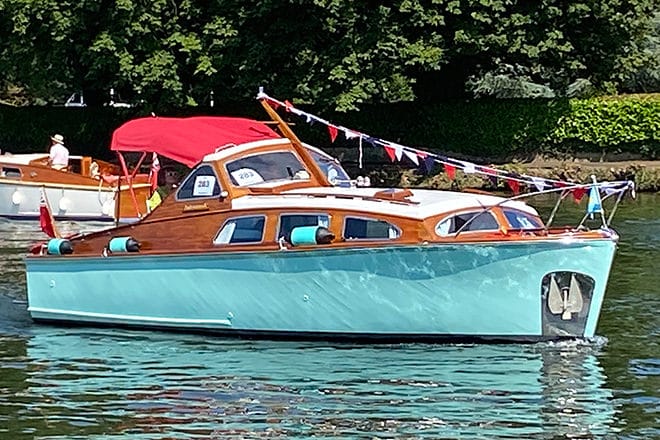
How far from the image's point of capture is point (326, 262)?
17031 millimetres

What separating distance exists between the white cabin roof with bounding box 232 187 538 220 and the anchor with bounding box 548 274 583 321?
1.41 metres

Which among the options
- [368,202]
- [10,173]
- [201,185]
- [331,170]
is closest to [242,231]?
[201,185]

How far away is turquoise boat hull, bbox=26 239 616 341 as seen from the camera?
54.1 ft

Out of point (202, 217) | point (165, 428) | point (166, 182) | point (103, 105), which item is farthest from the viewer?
point (103, 105)

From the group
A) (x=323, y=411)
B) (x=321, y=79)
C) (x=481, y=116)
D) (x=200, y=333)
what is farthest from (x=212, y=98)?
(x=323, y=411)

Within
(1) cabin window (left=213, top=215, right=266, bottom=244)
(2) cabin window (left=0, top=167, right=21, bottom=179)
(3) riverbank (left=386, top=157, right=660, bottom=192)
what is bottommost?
(3) riverbank (left=386, top=157, right=660, bottom=192)

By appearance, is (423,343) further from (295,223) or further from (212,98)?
(212,98)

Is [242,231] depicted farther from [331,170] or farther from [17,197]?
[17,197]

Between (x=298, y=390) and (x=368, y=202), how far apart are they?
A: 2.79 m

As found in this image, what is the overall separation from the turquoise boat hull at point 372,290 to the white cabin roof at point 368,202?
543 millimetres

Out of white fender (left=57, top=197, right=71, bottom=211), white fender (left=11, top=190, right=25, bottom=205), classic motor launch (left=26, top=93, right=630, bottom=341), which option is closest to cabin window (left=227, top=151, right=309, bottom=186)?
classic motor launch (left=26, top=93, right=630, bottom=341)

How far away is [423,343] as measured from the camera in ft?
56.7

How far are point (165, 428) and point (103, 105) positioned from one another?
39.8m

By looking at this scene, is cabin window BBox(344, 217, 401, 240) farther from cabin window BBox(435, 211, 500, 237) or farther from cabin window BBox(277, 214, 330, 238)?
cabin window BBox(435, 211, 500, 237)
